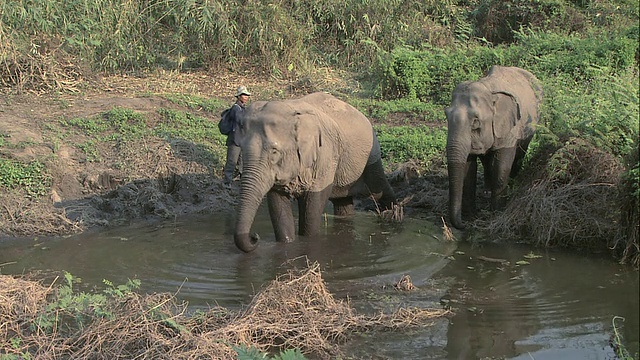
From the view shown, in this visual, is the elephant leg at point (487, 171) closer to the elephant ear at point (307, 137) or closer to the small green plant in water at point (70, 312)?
the elephant ear at point (307, 137)

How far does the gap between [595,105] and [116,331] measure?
6.91 metres

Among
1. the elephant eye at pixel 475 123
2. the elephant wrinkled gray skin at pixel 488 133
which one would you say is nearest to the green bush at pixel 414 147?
the elephant wrinkled gray skin at pixel 488 133

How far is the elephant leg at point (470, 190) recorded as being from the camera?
11.0 m

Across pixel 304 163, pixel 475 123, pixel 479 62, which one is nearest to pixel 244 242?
pixel 304 163

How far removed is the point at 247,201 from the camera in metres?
8.94

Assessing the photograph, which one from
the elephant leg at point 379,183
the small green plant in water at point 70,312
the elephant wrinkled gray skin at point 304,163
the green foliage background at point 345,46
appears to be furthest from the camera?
the green foliage background at point 345,46

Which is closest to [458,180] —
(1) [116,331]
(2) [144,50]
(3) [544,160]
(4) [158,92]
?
(3) [544,160]

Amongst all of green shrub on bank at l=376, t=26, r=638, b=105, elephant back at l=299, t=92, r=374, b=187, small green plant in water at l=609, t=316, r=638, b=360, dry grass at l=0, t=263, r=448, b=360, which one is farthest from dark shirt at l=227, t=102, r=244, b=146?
small green plant in water at l=609, t=316, r=638, b=360

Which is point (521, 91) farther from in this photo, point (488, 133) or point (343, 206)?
point (343, 206)

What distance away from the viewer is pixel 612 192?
9.20 m

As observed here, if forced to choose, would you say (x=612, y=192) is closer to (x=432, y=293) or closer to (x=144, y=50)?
(x=432, y=293)

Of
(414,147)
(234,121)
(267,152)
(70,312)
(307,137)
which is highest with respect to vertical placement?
(307,137)

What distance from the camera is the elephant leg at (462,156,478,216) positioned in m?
11.0

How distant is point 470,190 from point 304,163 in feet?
9.13
